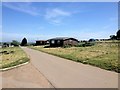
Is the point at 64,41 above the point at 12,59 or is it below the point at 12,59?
above

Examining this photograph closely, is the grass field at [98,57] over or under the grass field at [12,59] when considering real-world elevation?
over

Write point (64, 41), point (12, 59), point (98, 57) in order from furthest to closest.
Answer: point (64, 41) → point (12, 59) → point (98, 57)

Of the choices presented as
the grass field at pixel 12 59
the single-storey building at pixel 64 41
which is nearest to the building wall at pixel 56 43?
the single-storey building at pixel 64 41

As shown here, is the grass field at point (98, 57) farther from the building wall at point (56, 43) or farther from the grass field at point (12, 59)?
the building wall at point (56, 43)

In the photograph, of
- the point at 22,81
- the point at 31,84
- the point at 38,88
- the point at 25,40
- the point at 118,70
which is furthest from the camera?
the point at 25,40

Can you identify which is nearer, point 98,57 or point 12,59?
point 98,57

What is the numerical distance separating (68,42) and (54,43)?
5.29m

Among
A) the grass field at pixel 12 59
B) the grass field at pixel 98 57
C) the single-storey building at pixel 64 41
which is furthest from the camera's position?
the single-storey building at pixel 64 41

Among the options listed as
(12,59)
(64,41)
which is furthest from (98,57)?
(64,41)

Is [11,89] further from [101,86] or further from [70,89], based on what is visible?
[101,86]

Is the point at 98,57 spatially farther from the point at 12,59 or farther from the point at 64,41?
the point at 64,41

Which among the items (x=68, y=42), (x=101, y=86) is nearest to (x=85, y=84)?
(x=101, y=86)

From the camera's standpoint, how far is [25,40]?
11275cm

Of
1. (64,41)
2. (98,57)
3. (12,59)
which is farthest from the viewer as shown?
(64,41)
